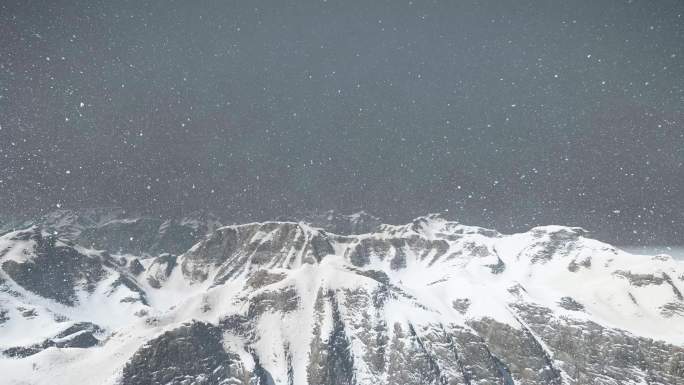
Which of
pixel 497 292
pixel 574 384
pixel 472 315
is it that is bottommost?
pixel 574 384

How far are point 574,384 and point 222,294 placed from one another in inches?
4571

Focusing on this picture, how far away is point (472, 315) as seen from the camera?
15125cm

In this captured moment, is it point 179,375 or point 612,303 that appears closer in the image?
point 179,375

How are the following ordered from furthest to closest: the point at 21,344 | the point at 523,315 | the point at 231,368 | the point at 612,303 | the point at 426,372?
1. the point at 612,303
2. the point at 523,315
3. the point at 21,344
4. the point at 426,372
5. the point at 231,368

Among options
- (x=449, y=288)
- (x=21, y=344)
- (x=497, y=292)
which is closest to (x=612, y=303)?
(x=497, y=292)

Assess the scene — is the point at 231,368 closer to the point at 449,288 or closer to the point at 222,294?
the point at 222,294

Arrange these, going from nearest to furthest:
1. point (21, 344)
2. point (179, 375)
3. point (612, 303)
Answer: point (179, 375), point (21, 344), point (612, 303)

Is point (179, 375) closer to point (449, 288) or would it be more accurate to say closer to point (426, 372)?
point (426, 372)

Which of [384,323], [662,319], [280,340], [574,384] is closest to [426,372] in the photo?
[384,323]

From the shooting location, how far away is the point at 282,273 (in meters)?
147

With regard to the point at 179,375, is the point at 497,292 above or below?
above

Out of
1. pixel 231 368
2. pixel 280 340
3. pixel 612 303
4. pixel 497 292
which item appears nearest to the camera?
pixel 231 368

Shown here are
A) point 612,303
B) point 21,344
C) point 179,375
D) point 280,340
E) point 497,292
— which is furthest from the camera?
point 612,303

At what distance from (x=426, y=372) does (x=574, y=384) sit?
50.3 m
